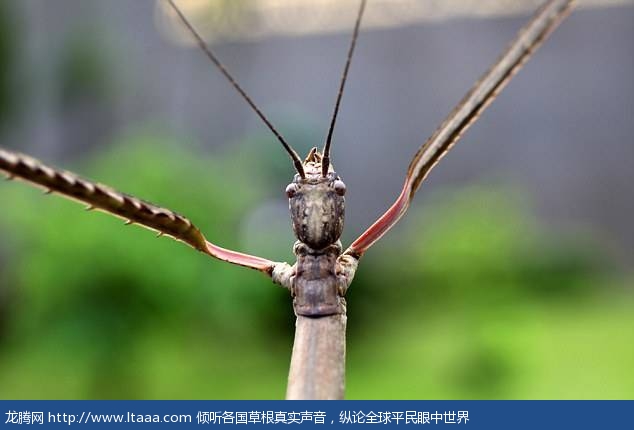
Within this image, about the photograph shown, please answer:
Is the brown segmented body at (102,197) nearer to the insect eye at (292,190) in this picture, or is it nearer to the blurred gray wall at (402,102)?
the insect eye at (292,190)

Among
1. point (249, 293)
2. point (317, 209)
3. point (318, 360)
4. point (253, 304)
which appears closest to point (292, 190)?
point (317, 209)

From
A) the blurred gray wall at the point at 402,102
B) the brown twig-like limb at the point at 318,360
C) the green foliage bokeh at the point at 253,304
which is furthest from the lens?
the blurred gray wall at the point at 402,102

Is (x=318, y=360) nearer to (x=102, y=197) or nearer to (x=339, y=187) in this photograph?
(x=339, y=187)

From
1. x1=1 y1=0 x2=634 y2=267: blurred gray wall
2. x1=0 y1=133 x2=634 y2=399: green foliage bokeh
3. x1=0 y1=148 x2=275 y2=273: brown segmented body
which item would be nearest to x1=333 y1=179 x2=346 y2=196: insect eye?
x1=0 y1=148 x2=275 y2=273: brown segmented body

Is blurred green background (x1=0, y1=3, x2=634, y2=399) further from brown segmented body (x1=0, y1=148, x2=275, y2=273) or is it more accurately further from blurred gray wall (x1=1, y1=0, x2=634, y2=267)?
brown segmented body (x1=0, y1=148, x2=275, y2=273)

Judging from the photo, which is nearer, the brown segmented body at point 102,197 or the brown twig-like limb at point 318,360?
the brown segmented body at point 102,197

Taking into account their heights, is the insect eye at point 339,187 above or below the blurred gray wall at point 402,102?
below

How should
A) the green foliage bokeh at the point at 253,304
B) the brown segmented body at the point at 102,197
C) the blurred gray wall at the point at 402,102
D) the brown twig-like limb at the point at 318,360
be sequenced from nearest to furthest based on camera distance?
the brown segmented body at the point at 102,197 < the brown twig-like limb at the point at 318,360 < the green foliage bokeh at the point at 253,304 < the blurred gray wall at the point at 402,102

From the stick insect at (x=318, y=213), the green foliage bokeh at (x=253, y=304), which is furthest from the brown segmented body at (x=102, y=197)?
the green foliage bokeh at (x=253, y=304)
